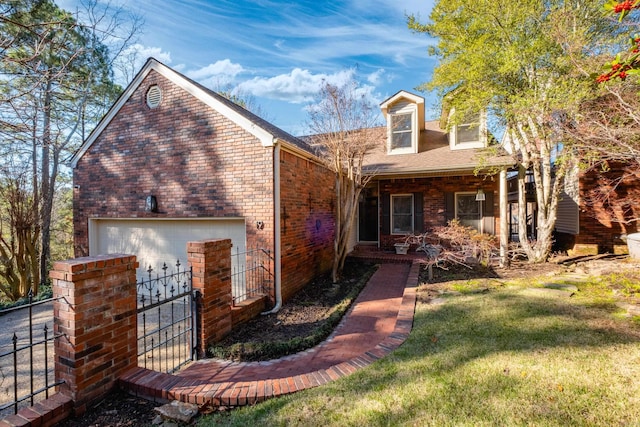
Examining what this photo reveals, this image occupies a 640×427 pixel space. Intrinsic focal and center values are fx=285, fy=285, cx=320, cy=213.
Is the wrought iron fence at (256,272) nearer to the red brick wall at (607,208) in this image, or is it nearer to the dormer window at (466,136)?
the dormer window at (466,136)

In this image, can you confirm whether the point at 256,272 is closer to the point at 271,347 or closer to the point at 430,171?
the point at 271,347

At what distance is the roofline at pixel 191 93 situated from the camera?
6047 millimetres

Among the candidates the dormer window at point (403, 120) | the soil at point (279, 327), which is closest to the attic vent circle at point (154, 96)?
the soil at point (279, 327)

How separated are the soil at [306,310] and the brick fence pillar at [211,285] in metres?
0.37

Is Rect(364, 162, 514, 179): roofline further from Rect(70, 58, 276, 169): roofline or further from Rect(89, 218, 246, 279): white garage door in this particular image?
Rect(89, 218, 246, 279): white garage door

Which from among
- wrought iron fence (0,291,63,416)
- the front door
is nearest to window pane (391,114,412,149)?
the front door

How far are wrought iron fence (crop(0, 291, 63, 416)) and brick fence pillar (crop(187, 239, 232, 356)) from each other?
1.56 meters

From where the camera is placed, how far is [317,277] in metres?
7.97

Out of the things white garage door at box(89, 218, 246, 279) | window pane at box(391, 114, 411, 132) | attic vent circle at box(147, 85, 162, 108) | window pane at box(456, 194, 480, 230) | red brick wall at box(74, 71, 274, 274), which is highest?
window pane at box(391, 114, 411, 132)

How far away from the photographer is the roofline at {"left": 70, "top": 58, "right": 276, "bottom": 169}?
605 cm

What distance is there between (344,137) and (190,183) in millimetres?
4013

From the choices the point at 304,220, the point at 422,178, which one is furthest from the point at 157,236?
the point at 422,178

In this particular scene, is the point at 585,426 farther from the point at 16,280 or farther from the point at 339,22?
the point at 16,280

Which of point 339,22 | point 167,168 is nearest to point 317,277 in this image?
point 167,168
